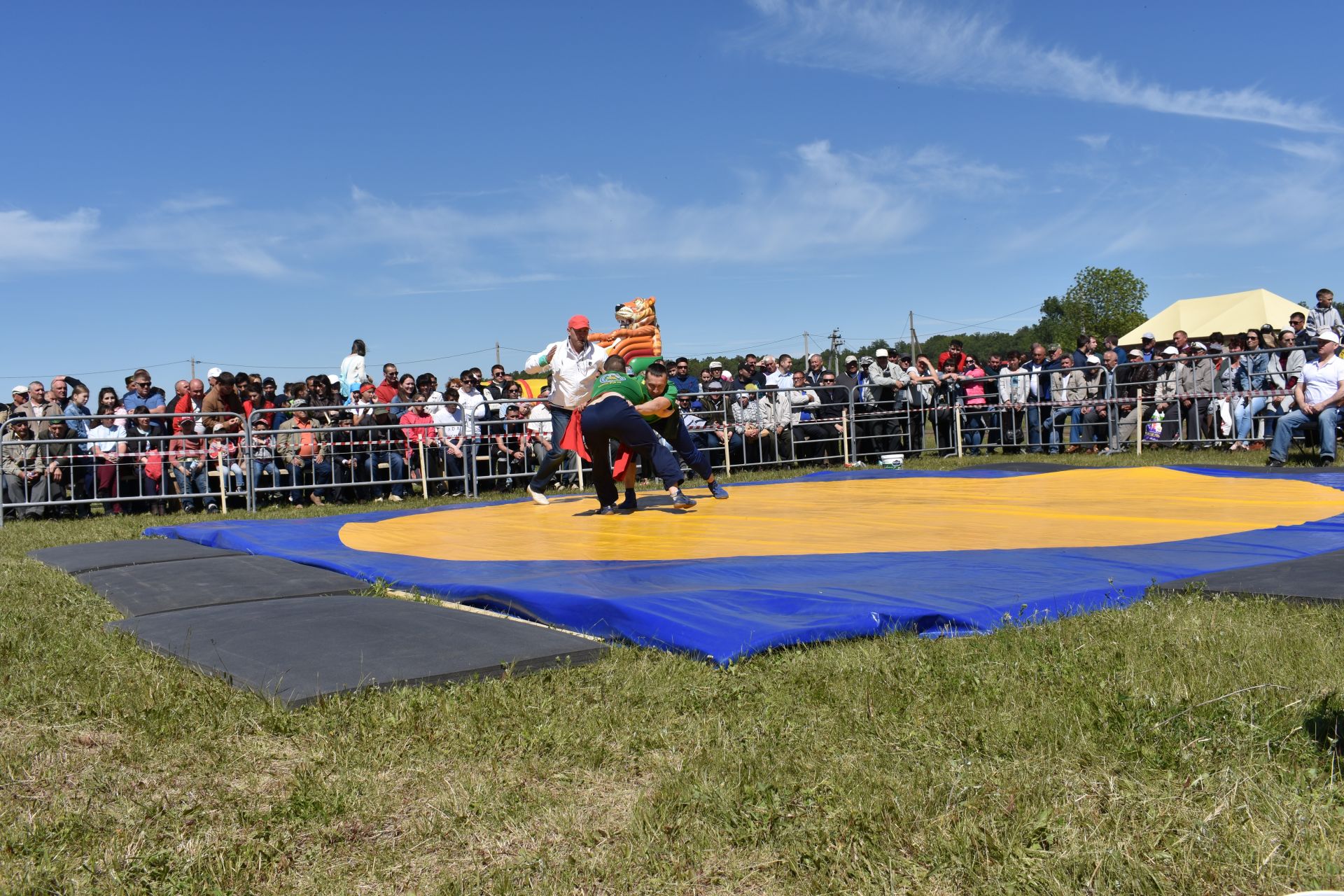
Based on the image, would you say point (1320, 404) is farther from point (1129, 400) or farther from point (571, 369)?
point (571, 369)

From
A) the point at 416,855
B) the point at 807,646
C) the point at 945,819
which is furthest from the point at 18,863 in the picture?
the point at 807,646

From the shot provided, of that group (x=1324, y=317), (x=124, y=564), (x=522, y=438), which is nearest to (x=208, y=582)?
(x=124, y=564)

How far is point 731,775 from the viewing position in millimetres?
2922

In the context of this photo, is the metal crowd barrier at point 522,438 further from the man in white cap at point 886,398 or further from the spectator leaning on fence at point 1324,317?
the spectator leaning on fence at point 1324,317

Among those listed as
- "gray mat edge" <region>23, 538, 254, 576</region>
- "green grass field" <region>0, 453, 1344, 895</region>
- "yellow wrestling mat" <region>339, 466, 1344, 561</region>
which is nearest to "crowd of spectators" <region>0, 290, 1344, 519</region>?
"yellow wrestling mat" <region>339, 466, 1344, 561</region>

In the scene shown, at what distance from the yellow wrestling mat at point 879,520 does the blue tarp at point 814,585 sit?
260 mm

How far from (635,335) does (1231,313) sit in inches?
969

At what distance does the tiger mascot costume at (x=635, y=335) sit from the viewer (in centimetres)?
1126

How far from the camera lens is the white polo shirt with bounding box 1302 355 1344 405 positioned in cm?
1199

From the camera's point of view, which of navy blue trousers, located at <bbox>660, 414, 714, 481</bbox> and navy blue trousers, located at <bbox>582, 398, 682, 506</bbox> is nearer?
navy blue trousers, located at <bbox>582, 398, 682, 506</bbox>

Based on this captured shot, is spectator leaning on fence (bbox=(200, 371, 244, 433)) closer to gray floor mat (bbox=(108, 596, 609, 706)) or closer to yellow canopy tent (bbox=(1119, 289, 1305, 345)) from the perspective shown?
gray floor mat (bbox=(108, 596, 609, 706))

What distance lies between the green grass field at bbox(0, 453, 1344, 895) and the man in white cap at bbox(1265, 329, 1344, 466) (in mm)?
9074

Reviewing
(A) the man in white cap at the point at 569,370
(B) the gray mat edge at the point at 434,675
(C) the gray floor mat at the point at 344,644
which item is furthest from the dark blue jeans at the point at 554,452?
(B) the gray mat edge at the point at 434,675

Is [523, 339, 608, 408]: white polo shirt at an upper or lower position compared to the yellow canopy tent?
lower
